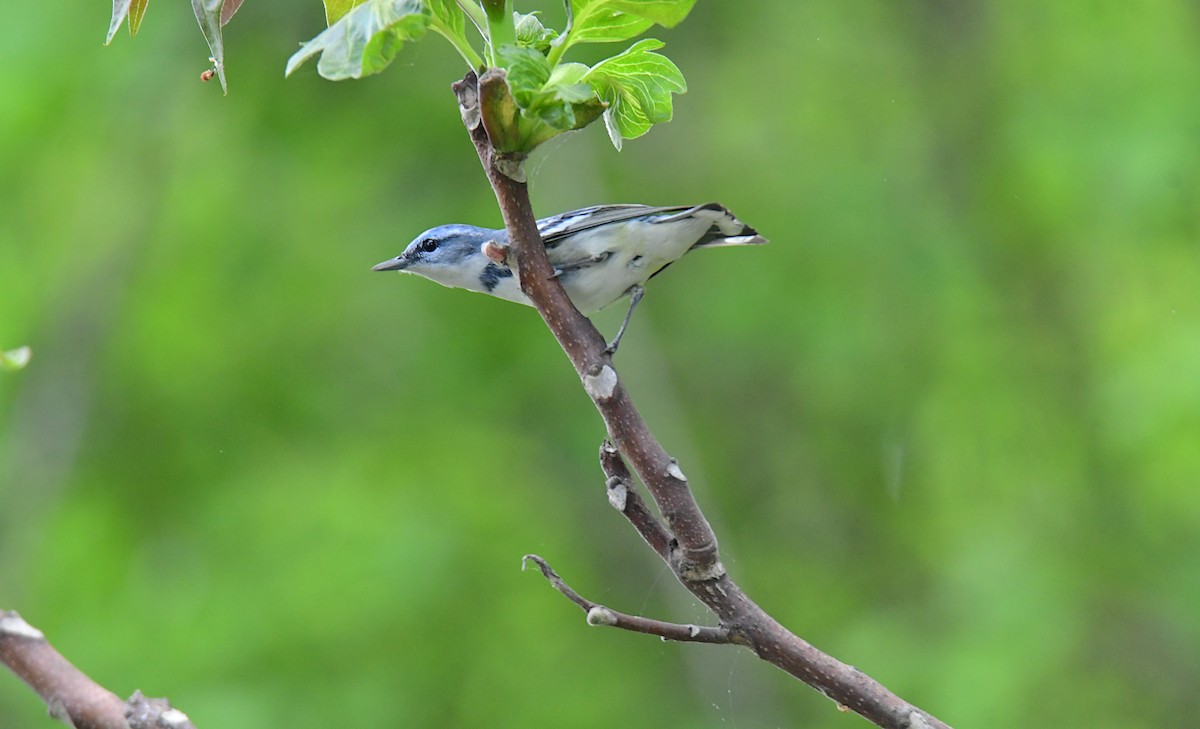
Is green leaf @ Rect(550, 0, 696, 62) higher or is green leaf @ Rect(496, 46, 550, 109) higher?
green leaf @ Rect(550, 0, 696, 62)

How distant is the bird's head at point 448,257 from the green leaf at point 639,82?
112cm

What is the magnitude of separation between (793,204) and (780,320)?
2.13ft

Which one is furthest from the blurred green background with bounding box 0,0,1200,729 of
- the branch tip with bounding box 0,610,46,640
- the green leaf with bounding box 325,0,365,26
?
the green leaf with bounding box 325,0,365,26

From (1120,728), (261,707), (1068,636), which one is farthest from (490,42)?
(1120,728)

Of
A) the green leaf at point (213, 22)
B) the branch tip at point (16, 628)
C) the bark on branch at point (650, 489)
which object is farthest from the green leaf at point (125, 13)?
the branch tip at point (16, 628)

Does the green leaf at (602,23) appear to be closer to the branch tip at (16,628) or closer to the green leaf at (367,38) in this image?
the green leaf at (367,38)

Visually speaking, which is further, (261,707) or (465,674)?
(465,674)

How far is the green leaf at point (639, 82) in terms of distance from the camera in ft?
4.62

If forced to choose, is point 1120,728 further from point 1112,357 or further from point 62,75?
point 62,75

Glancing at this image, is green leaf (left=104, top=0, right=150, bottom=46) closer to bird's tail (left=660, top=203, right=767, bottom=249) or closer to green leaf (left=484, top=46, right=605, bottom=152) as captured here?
A: green leaf (left=484, top=46, right=605, bottom=152)

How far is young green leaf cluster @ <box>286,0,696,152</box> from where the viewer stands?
3.93ft

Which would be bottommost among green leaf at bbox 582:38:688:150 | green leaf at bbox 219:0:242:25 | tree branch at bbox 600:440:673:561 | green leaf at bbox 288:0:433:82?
tree branch at bbox 600:440:673:561

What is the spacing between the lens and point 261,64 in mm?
5914

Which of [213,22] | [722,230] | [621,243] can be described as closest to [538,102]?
[213,22]
